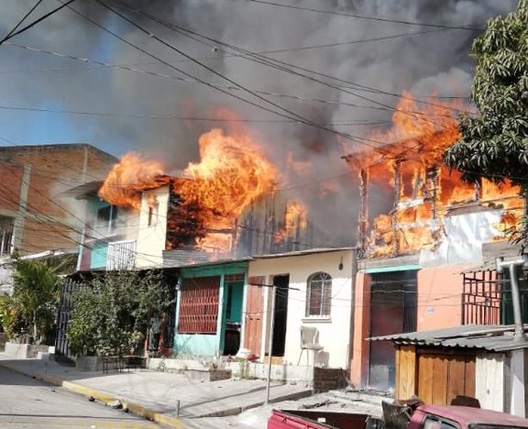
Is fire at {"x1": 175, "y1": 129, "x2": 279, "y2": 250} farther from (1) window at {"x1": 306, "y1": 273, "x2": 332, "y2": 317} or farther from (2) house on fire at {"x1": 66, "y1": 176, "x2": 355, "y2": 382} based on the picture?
(1) window at {"x1": 306, "y1": 273, "x2": 332, "y2": 317}

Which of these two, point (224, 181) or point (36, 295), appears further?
point (36, 295)

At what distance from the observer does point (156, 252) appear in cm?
2403

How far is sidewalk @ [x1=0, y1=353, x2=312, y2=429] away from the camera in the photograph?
1332 centimetres

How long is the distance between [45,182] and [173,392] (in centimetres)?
2773

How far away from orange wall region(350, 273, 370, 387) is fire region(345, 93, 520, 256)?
0.88 metres

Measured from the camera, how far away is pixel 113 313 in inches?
818

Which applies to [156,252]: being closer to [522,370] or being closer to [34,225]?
[522,370]

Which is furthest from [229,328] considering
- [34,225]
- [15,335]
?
[34,225]

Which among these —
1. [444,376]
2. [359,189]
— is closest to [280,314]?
[359,189]

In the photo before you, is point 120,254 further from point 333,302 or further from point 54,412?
point 54,412

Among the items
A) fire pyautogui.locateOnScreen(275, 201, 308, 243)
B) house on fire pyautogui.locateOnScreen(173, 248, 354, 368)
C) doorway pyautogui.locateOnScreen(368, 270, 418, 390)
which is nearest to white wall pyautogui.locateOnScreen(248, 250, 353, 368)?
house on fire pyautogui.locateOnScreen(173, 248, 354, 368)

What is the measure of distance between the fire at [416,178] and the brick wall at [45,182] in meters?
25.5

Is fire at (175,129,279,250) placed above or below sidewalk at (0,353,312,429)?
above

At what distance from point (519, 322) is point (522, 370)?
0.69m
